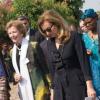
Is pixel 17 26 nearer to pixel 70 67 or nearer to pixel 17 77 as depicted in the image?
pixel 17 77

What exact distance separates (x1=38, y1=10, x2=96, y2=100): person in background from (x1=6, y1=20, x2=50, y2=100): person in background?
1.62 ft

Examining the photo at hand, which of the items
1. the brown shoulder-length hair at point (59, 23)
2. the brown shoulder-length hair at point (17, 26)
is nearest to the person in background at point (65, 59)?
the brown shoulder-length hair at point (59, 23)

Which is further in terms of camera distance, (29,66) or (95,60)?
(95,60)

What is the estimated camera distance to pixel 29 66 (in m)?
6.33

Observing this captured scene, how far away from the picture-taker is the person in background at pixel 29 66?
6.29 m

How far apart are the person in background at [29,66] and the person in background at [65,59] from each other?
493mm

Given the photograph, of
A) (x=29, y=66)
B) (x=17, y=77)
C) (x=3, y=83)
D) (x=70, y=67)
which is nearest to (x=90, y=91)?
(x=70, y=67)

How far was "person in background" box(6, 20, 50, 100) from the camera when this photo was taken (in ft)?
20.6

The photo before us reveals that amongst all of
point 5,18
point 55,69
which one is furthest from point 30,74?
point 5,18

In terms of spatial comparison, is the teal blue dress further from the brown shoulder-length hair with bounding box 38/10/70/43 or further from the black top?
the brown shoulder-length hair with bounding box 38/10/70/43

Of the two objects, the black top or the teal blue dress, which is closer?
the black top

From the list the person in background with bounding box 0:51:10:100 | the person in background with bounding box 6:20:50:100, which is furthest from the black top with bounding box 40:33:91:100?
the person in background with bounding box 0:51:10:100

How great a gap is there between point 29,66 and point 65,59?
798 millimetres

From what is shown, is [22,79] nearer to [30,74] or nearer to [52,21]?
[30,74]
